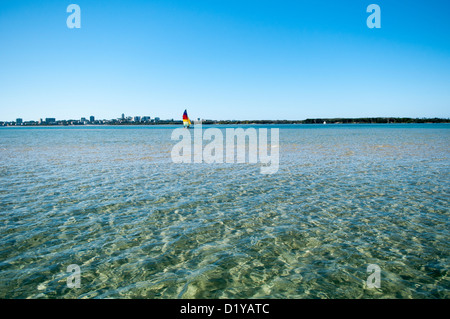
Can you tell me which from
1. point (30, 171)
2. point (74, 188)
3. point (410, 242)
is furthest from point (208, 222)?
point (30, 171)

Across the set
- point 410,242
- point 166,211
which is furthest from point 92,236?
point 410,242

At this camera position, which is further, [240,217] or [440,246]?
[240,217]

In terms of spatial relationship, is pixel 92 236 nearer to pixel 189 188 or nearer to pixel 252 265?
pixel 252 265

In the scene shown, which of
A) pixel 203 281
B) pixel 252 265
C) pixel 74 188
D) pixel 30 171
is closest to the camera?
pixel 203 281

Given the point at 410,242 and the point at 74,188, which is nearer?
the point at 410,242

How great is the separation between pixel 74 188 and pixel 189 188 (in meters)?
5.68

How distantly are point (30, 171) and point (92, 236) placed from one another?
1370cm

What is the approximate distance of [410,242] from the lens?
22.9ft

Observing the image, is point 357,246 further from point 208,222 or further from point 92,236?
point 92,236

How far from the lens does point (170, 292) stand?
519 cm

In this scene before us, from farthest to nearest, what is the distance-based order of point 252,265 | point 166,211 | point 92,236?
point 166,211 → point 92,236 → point 252,265
